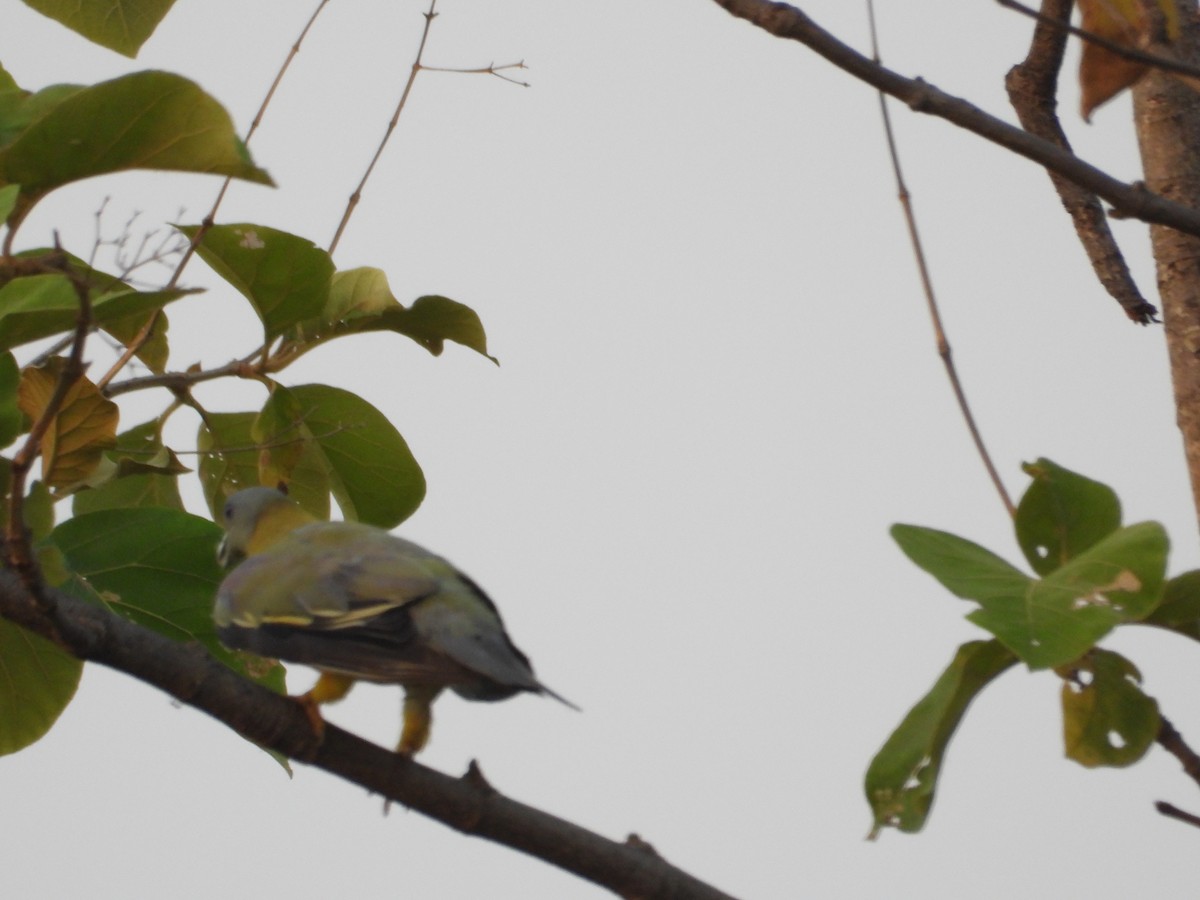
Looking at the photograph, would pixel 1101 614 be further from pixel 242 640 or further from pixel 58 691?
pixel 58 691

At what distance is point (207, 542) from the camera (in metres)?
2.64

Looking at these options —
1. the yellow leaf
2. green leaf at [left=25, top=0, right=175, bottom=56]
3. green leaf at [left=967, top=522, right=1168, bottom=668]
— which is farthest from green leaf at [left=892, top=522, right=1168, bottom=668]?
green leaf at [left=25, top=0, right=175, bottom=56]

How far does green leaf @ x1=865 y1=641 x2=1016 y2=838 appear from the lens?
2109 mm

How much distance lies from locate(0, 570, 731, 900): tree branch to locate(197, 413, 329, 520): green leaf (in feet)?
3.38

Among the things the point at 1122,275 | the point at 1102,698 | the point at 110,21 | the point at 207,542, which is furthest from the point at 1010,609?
the point at 110,21

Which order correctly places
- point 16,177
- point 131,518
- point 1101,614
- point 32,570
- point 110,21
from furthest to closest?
point 110,21 < point 131,518 < point 16,177 < point 1101,614 < point 32,570

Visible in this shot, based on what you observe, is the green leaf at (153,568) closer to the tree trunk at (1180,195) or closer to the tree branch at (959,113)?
the tree branch at (959,113)

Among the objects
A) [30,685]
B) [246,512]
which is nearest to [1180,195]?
[246,512]

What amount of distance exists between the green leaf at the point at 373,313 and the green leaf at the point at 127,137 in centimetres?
51

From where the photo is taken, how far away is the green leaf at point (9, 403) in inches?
93.0

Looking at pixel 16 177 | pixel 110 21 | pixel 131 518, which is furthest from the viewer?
pixel 110 21

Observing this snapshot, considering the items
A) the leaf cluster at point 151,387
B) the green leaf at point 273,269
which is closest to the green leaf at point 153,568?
the leaf cluster at point 151,387

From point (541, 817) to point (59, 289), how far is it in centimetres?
120

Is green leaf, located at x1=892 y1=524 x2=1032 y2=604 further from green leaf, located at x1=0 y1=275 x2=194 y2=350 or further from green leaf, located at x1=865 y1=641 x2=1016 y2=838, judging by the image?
green leaf, located at x1=0 y1=275 x2=194 y2=350
